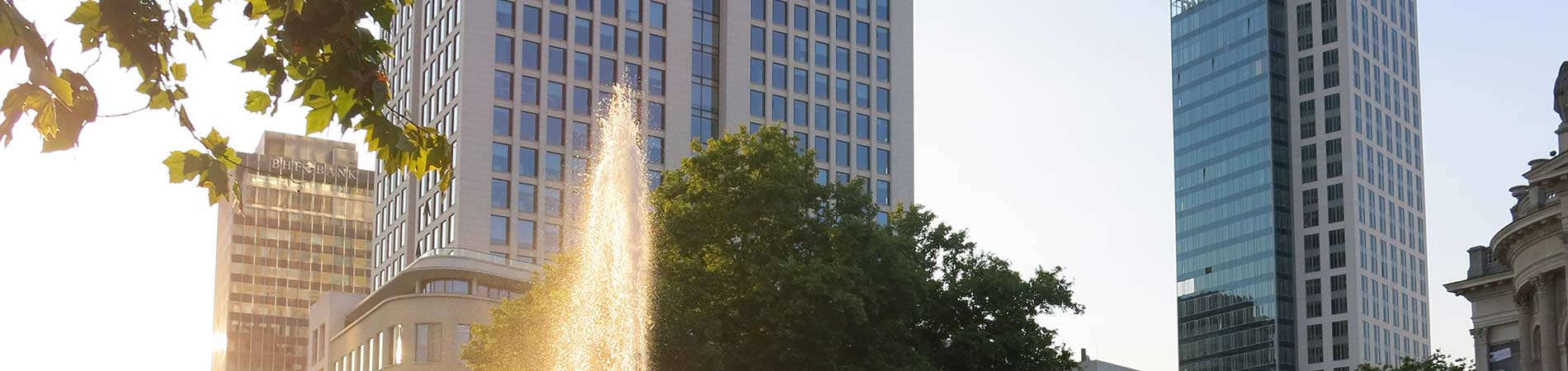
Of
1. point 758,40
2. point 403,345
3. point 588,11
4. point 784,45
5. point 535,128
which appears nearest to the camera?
point 403,345

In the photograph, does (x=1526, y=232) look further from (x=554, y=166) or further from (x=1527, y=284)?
(x=554, y=166)

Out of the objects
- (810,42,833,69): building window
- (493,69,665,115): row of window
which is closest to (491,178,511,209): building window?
(493,69,665,115): row of window

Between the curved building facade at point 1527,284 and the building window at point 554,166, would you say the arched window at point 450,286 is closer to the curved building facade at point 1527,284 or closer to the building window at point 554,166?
the curved building facade at point 1527,284

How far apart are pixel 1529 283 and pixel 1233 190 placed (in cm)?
12468

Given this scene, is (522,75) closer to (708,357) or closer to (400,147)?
(708,357)

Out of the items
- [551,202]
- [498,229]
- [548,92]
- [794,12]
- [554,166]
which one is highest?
[794,12]

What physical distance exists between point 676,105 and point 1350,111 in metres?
77.4

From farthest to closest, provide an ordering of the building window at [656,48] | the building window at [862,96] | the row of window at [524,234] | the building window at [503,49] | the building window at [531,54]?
the building window at [862,96] < the building window at [656,48] < the building window at [531,54] < the building window at [503,49] < the row of window at [524,234]

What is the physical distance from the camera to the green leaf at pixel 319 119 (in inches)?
388

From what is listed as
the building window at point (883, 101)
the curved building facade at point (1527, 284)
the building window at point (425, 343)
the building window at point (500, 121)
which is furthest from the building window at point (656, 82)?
the curved building facade at point (1527, 284)

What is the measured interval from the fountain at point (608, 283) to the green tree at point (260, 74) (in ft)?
132

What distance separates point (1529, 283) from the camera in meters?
64.6

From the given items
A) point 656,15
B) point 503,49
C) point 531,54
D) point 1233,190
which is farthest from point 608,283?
point 1233,190

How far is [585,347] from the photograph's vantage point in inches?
2008
